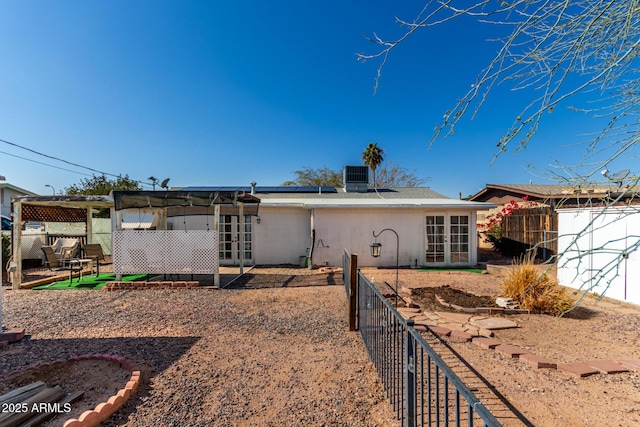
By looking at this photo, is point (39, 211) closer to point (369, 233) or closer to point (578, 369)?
point (369, 233)

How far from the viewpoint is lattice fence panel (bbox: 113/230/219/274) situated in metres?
8.45

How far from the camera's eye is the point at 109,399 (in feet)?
9.44

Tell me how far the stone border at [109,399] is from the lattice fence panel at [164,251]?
179 inches

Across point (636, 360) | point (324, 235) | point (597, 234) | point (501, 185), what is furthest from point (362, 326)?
point (501, 185)

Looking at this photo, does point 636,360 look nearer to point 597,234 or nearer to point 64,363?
point 597,234

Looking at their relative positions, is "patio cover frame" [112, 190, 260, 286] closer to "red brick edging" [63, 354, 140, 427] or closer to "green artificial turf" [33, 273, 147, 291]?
"green artificial turf" [33, 273, 147, 291]

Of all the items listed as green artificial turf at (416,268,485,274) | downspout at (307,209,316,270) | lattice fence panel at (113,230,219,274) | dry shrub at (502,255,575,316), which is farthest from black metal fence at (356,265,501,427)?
green artificial turf at (416,268,485,274)

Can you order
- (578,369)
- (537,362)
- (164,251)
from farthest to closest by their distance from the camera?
(164,251) < (537,362) < (578,369)

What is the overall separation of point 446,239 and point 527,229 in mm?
4374

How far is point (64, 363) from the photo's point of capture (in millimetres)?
3711

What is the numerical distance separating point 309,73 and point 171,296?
30.0 feet

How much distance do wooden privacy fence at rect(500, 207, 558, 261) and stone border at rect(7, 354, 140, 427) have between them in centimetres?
1367

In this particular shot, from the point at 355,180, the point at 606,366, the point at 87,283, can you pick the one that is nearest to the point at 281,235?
the point at 355,180

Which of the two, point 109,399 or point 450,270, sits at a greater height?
point 109,399
